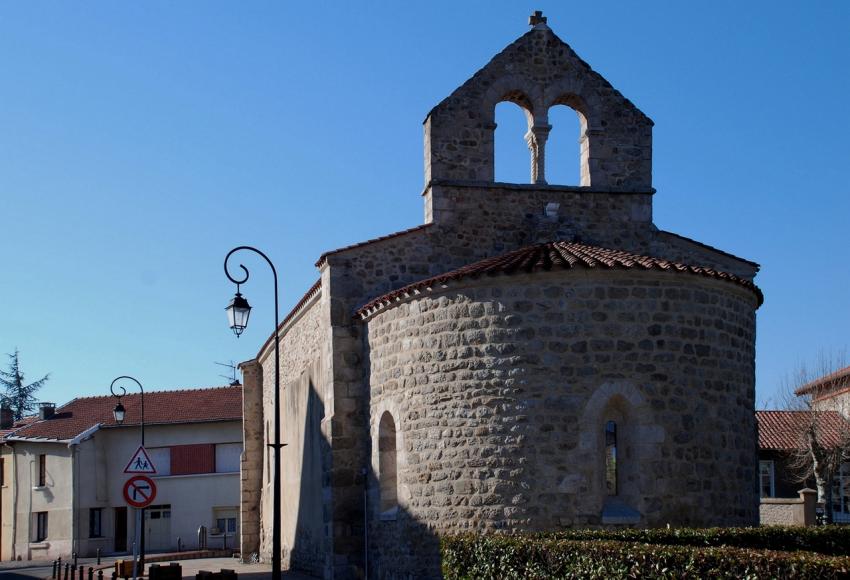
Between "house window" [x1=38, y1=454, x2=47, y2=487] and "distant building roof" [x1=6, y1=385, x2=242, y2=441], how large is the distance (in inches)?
38.0

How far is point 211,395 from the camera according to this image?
4328 centimetres

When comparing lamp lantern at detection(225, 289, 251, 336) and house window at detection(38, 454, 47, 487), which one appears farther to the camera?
house window at detection(38, 454, 47, 487)

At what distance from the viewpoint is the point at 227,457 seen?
40.6 metres

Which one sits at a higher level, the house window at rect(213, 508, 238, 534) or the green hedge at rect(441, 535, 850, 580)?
the green hedge at rect(441, 535, 850, 580)

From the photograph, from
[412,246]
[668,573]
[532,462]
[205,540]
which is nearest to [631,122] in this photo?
[412,246]

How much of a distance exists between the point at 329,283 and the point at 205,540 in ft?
80.4

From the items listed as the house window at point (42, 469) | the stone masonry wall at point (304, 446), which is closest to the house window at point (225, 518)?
the house window at point (42, 469)

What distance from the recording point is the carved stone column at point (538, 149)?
18.2 m

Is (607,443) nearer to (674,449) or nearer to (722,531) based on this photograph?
(674,449)

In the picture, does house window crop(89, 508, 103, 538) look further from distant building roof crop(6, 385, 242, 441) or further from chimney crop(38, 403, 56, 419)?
chimney crop(38, 403, 56, 419)

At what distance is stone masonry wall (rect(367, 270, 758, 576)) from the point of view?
13945mm

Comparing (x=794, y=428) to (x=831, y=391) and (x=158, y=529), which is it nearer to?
(x=831, y=391)

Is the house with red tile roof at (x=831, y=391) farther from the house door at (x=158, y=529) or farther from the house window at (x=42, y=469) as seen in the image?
the house window at (x=42, y=469)

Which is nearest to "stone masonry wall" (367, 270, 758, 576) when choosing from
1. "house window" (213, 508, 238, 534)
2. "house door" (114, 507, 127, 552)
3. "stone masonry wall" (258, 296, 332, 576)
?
"stone masonry wall" (258, 296, 332, 576)
